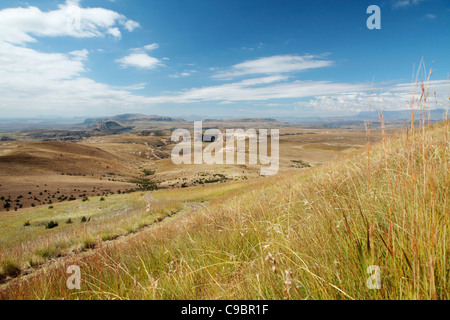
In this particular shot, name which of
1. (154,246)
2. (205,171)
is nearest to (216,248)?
(154,246)

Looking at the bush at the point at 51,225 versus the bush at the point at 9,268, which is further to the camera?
the bush at the point at 51,225

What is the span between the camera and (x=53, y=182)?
46031 millimetres

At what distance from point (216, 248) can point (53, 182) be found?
186 feet

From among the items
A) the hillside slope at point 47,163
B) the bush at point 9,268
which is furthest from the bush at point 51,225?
the hillside slope at point 47,163

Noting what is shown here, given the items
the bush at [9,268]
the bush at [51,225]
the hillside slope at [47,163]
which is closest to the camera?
the bush at [9,268]

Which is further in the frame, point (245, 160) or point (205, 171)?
point (245, 160)

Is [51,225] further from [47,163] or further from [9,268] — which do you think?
[47,163]

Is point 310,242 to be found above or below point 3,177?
above

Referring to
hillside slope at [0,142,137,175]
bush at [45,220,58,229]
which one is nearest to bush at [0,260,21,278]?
bush at [45,220,58,229]

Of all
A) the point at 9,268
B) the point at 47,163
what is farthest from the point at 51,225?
the point at 47,163

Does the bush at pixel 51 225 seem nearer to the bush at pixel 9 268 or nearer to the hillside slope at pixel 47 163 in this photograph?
the bush at pixel 9 268

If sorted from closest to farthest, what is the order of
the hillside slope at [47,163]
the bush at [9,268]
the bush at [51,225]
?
the bush at [9,268], the bush at [51,225], the hillside slope at [47,163]

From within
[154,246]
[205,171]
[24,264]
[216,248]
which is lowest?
[205,171]
